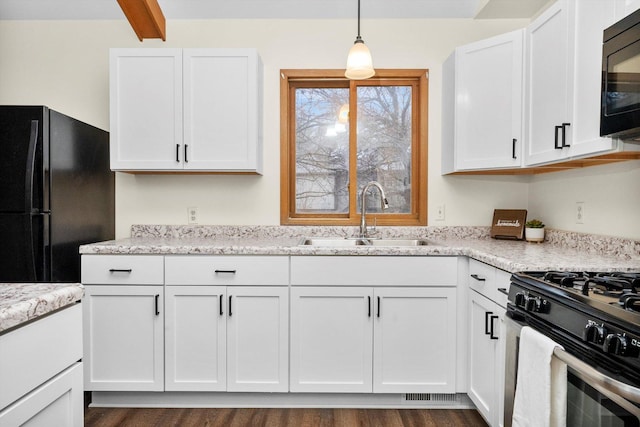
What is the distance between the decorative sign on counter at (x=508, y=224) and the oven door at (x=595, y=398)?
5.24 feet

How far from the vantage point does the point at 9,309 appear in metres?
0.79

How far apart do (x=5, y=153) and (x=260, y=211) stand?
4.68 feet

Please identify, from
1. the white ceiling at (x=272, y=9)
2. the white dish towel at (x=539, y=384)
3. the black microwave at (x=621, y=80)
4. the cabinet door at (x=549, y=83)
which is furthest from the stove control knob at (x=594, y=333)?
the white ceiling at (x=272, y=9)

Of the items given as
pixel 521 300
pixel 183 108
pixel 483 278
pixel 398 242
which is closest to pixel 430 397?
pixel 483 278

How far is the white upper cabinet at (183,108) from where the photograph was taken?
97.3 inches

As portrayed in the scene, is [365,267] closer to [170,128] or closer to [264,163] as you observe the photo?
[264,163]

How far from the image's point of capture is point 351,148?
113 inches

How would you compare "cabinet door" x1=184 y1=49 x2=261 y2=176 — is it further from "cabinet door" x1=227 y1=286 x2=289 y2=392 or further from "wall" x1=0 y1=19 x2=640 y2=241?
"cabinet door" x1=227 y1=286 x2=289 y2=392

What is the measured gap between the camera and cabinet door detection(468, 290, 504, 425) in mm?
1854

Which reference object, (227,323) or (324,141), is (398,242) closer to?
(324,141)

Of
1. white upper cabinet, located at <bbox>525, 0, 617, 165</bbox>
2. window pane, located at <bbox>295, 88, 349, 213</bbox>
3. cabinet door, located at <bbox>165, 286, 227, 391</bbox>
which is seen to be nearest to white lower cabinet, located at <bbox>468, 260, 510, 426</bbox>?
white upper cabinet, located at <bbox>525, 0, 617, 165</bbox>

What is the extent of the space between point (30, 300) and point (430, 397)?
205cm

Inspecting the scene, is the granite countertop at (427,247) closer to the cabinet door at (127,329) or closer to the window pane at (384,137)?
the cabinet door at (127,329)

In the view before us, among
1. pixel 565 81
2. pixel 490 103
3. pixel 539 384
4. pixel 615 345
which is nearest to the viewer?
pixel 615 345
